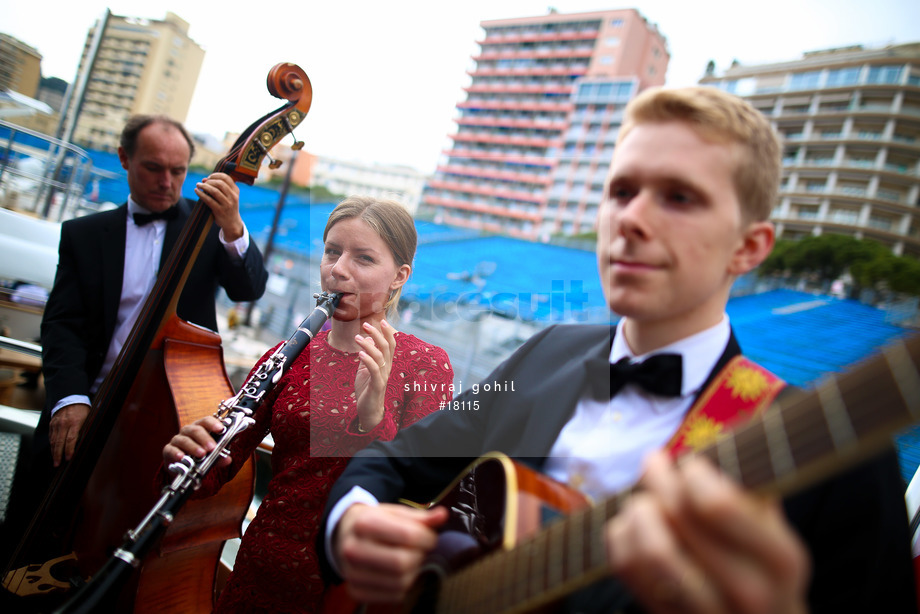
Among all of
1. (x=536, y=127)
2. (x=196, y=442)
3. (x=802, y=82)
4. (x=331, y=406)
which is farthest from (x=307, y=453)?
(x=536, y=127)

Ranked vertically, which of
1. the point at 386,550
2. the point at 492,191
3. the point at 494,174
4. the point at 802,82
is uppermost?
the point at 494,174

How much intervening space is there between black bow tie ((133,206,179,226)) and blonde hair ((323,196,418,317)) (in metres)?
1.29

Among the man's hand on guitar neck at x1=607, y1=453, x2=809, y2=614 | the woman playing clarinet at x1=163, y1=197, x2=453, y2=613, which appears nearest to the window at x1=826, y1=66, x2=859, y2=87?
the woman playing clarinet at x1=163, y1=197, x2=453, y2=613

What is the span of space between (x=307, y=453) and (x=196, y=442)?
36cm

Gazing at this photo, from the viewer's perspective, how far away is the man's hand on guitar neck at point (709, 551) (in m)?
0.47

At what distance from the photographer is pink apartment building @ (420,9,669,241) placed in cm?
4075

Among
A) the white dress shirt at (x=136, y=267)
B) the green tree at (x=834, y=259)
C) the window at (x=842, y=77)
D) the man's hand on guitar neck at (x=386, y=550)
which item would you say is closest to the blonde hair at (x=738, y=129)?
the man's hand on guitar neck at (x=386, y=550)

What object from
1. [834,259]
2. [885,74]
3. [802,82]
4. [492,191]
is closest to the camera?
[834,259]

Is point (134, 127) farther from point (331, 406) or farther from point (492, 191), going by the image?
point (492, 191)

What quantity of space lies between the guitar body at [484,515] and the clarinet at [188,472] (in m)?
0.64

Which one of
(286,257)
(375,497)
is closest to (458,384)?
(375,497)

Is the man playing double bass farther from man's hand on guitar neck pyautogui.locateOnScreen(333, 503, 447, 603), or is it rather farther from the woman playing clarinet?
man's hand on guitar neck pyautogui.locateOnScreen(333, 503, 447, 603)

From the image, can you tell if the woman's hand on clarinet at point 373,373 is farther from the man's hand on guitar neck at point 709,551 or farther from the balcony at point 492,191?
the balcony at point 492,191

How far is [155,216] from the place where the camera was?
2.44 m
